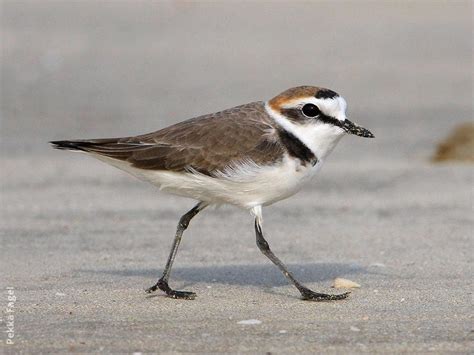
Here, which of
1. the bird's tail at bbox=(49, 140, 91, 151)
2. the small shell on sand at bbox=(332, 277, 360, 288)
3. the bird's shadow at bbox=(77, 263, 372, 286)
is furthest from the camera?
the bird's shadow at bbox=(77, 263, 372, 286)

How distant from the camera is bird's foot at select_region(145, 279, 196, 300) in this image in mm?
6539

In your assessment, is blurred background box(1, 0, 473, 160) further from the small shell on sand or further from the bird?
the bird

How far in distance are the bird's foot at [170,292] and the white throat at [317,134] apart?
1230mm

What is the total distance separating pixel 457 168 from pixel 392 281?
436cm

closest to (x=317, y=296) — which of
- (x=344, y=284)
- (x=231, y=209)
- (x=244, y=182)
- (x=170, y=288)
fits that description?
(x=344, y=284)

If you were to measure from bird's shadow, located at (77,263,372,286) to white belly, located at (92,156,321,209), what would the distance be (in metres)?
0.78

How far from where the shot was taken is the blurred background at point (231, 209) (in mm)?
5859

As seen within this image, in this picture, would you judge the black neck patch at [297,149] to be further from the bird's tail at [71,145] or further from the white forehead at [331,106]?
the bird's tail at [71,145]

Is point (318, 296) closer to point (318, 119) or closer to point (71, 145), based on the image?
point (318, 119)

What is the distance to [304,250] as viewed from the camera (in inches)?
322

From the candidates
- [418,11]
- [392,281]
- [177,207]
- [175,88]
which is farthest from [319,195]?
[418,11]

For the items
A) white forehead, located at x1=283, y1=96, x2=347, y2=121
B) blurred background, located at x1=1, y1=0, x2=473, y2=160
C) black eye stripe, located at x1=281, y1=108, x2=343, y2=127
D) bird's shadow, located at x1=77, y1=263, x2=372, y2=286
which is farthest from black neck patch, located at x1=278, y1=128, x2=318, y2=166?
blurred background, located at x1=1, y1=0, x2=473, y2=160

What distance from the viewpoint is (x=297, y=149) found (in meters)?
6.43

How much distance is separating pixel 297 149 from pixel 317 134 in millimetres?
164
